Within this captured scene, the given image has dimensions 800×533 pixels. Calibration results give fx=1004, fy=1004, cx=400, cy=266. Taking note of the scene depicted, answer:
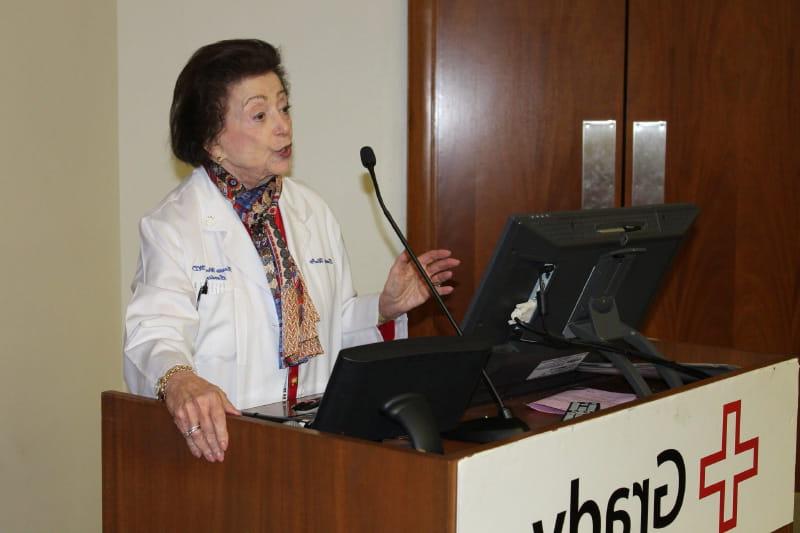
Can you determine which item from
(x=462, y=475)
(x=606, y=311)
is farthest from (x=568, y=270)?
(x=462, y=475)

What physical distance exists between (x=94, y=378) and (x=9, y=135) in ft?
2.56

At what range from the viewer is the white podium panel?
4.01 ft

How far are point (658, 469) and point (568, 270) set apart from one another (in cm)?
36

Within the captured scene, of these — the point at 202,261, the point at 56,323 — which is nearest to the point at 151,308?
the point at 202,261

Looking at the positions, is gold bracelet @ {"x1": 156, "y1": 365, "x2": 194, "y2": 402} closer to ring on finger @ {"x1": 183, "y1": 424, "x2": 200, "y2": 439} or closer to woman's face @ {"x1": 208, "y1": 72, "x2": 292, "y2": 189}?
ring on finger @ {"x1": 183, "y1": 424, "x2": 200, "y2": 439}

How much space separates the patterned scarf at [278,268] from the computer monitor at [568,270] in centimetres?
46

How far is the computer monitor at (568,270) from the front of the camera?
1.58m

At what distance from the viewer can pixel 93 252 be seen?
3.00m

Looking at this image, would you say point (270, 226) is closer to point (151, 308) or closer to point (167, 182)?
point (151, 308)

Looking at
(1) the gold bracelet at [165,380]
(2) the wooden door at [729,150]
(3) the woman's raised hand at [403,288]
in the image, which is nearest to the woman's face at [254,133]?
(3) the woman's raised hand at [403,288]

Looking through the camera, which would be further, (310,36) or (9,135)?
(310,36)

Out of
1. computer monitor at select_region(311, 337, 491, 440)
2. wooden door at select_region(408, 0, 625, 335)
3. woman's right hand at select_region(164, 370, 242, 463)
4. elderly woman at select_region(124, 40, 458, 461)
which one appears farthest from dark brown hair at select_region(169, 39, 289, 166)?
wooden door at select_region(408, 0, 625, 335)

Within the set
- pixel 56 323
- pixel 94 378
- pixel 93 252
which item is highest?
pixel 93 252

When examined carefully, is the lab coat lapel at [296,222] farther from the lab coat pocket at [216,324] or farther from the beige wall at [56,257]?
the beige wall at [56,257]
